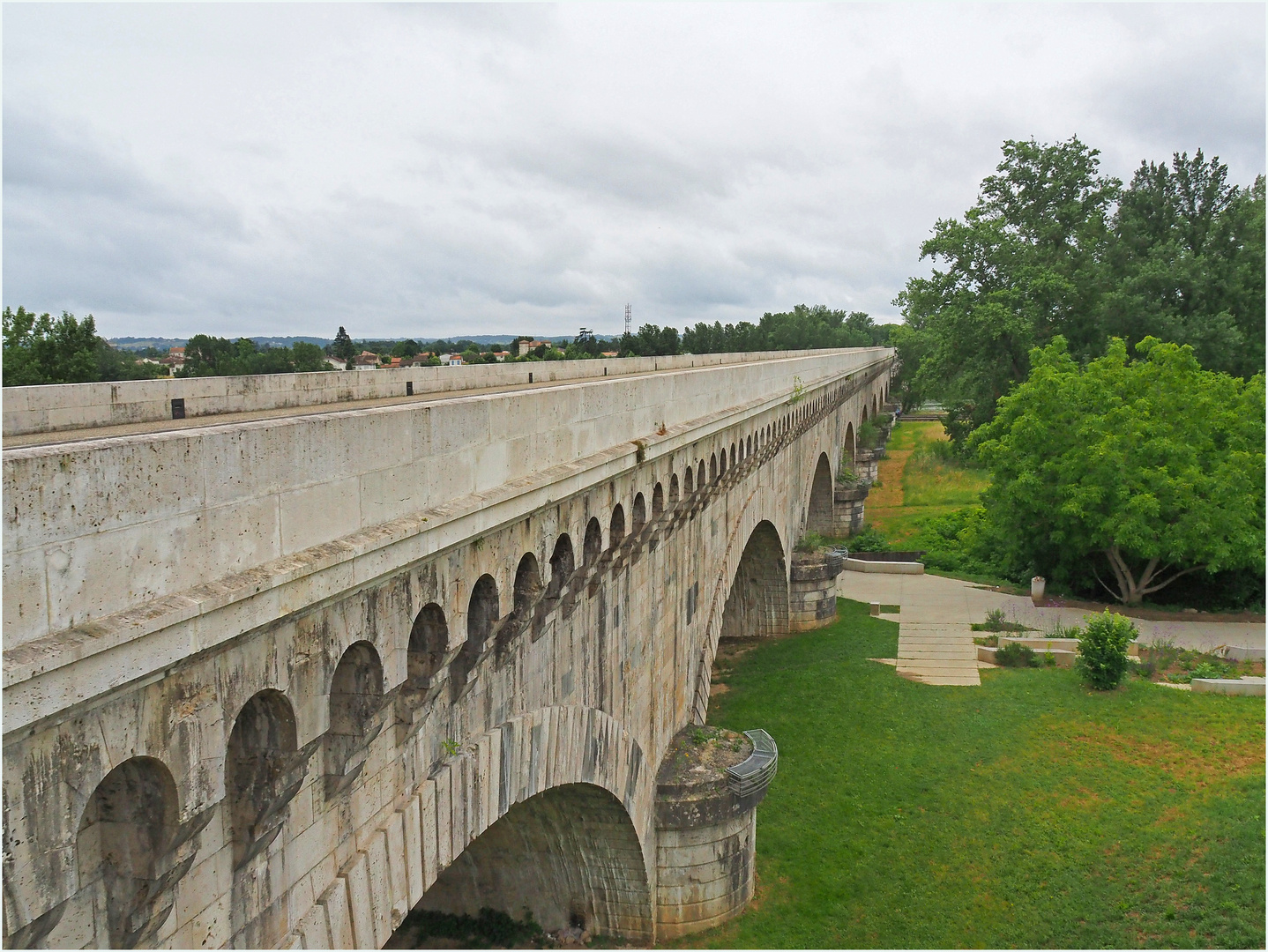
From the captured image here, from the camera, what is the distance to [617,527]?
1159 centimetres

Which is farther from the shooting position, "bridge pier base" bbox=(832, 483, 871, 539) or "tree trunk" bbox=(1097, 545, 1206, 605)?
"bridge pier base" bbox=(832, 483, 871, 539)

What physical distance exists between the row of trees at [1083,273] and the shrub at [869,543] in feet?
31.7

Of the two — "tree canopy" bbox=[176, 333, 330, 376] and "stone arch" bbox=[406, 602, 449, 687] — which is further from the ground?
"tree canopy" bbox=[176, 333, 330, 376]

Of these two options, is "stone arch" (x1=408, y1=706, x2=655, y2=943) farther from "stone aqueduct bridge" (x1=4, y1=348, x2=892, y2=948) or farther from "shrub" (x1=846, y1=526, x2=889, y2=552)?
"shrub" (x1=846, y1=526, x2=889, y2=552)

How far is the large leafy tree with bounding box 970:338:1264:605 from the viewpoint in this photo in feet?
102

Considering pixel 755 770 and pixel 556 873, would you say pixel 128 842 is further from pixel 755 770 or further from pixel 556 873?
pixel 755 770

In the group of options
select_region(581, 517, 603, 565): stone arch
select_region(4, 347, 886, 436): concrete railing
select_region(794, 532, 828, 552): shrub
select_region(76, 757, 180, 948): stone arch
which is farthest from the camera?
select_region(794, 532, 828, 552): shrub

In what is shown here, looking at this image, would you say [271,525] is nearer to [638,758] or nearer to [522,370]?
[638,758]

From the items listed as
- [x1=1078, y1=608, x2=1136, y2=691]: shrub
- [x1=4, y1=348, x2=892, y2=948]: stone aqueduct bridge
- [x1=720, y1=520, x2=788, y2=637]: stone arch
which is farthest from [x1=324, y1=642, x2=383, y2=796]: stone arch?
[x1=720, y1=520, x2=788, y2=637]: stone arch

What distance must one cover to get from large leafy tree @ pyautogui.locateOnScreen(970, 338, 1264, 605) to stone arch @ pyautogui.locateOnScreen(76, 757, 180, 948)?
103ft

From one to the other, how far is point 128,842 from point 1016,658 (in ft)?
89.0

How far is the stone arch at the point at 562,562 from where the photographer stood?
32.0ft

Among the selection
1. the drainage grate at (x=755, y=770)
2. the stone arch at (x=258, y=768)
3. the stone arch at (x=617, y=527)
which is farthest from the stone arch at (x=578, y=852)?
the stone arch at (x=258, y=768)

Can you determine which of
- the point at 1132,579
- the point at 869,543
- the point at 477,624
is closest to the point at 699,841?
the point at 477,624
